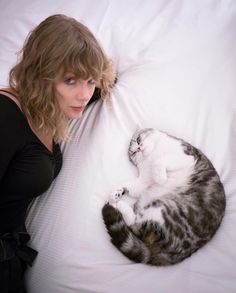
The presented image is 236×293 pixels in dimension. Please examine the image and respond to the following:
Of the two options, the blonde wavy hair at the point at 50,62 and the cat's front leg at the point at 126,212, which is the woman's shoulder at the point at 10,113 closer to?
the blonde wavy hair at the point at 50,62

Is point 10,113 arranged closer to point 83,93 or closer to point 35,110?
point 35,110

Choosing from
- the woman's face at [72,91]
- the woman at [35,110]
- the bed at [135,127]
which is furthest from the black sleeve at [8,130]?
the bed at [135,127]

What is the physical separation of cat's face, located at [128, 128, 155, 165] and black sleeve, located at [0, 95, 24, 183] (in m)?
0.42

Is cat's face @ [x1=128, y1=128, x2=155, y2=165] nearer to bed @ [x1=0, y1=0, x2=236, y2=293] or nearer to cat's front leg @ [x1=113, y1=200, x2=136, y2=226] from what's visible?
bed @ [x1=0, y1=0, x2=236, y2=293]

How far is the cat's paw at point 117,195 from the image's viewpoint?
1097mm

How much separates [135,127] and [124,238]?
1.41 feet

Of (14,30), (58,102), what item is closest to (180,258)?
(58,102)

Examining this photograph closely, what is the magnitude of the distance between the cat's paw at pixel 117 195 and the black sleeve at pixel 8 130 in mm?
361

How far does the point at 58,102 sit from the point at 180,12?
2.94 ft

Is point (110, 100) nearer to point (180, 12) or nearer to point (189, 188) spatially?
point (189, 188)

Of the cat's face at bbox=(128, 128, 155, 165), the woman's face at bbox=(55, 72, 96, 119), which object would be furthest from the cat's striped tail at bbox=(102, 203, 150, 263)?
the woman's face at bbox=(55, 72, 96, 119)

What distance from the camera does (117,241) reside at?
1031 mm

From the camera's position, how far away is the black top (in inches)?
35.4

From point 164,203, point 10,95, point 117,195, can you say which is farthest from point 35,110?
point 164,203
